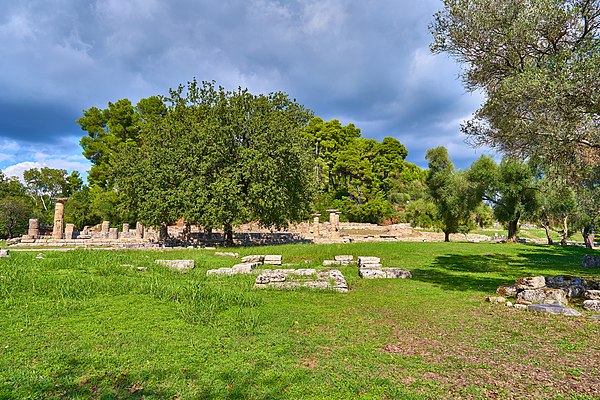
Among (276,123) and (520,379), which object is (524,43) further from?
(276,123)

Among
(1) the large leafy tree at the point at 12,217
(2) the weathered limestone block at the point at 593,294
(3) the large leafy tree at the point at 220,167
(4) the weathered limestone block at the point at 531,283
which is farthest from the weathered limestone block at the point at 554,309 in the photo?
(1) the large leafy tree at the point at 12,217

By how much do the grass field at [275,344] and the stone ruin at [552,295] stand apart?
390mm

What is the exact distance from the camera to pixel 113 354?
15.3 feet

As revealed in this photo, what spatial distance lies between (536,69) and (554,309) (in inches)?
222

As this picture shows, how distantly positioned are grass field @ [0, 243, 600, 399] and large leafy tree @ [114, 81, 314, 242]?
1197 centimetres

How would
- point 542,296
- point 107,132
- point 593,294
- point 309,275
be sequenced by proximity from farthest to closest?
1. point 107,132
2. point 309,275
3. point 593,294
4. point 542,296

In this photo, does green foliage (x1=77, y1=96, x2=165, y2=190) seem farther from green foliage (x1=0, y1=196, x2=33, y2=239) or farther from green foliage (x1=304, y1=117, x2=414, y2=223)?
green foliage (x1=304, y1=117, x2=414, y2=223)

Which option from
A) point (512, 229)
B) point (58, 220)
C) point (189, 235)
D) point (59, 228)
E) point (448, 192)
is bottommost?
point (189, 235)

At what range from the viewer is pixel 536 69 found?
28.4 feet

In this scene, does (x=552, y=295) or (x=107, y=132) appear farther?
(x=107, y=132)

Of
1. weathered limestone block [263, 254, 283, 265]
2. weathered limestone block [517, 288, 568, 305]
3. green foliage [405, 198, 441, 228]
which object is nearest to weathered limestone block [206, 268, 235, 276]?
weathered limestone block [263, 254, 283, 265]

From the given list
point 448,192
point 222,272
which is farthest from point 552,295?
point 448,192

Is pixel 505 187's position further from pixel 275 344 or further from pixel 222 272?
pixel 275 344

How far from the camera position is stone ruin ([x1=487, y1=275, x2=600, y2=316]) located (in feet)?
23.8
